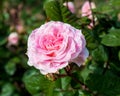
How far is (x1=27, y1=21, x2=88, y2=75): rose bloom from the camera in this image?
1.10 meters

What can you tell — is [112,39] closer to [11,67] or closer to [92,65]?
[92,65]

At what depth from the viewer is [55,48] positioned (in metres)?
1.11

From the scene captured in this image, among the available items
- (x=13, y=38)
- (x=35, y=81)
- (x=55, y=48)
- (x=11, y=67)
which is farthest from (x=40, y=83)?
(x=13, y=38)

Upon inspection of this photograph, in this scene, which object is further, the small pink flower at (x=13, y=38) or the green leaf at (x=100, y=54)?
the small pink flower at (x=13, y=38)

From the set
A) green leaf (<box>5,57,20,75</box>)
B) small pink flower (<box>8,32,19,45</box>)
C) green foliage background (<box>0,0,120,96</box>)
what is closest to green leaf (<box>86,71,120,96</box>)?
green foliage background (<box>0,0,120,96</box>)

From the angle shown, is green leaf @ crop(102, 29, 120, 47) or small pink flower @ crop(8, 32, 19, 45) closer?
green leaf @ crop(102, 29, 120, 47)

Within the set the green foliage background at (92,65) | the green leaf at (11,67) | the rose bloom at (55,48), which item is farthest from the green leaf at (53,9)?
the green leaf at (11,67)

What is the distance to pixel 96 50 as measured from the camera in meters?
1.42

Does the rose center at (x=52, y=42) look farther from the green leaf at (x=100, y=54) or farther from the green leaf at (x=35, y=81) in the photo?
the green leaf at (x=100, y=54)

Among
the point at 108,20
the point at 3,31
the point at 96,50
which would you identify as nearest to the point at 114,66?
the point at 96,50

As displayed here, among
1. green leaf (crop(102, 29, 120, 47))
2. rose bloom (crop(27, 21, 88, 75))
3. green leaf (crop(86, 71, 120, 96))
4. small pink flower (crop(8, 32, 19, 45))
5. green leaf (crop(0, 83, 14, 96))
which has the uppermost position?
rose bloom (crop(27, 21, 88, 75))

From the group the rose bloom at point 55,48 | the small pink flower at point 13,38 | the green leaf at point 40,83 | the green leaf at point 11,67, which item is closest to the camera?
the rose bloom at point 55,48

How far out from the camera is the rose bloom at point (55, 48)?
1096mm

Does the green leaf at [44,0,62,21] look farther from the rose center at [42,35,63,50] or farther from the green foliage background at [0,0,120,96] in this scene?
the rose center at [42,35,63,50]
